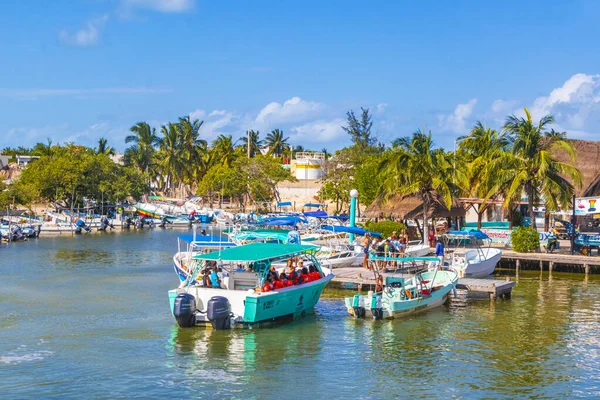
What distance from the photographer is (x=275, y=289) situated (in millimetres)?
29531

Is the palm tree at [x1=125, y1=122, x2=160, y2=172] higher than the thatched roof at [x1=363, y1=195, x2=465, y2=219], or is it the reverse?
the palm tree at [x1=125, y1=122, x2=160, y2=172]

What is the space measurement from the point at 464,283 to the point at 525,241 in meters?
14.5

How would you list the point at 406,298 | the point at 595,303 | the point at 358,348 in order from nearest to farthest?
the point at 358,348 < the point at 406,298 < the point at 595,303

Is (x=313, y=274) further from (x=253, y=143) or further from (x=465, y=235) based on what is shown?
(x=253, y=143)

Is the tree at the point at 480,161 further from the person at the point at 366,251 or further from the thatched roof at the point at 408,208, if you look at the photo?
the person at the point at 366,251

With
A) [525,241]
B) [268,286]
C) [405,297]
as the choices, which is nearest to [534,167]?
[525,241]

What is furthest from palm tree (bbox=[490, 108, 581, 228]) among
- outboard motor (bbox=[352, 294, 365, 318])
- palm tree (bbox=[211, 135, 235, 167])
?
palm tree (bbox=[211, 135, 235, 167])

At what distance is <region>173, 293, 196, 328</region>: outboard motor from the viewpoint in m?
28.2

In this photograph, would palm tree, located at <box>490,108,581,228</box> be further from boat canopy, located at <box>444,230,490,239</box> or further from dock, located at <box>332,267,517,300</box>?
dock, located at <box>332,267,517,300</box>

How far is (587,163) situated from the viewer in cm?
6222

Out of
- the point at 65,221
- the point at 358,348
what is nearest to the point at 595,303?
the point at 358,348

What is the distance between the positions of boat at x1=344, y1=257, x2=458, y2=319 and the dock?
1297 mm

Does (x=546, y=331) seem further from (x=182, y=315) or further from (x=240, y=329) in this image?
(x=182, y=315)

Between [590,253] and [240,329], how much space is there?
96.6ft
